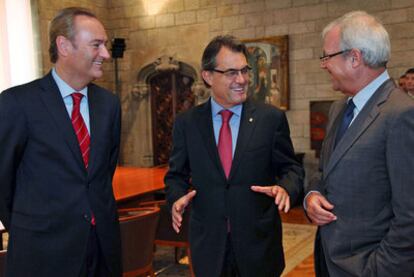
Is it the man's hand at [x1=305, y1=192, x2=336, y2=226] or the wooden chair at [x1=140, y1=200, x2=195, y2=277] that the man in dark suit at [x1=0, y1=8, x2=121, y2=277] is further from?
the wooden chair at [x1=140, y1=200, x2=195, y2=277]

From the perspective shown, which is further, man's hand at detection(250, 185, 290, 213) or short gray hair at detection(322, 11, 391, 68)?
man's hand at detection(250, 185, 290, 213)

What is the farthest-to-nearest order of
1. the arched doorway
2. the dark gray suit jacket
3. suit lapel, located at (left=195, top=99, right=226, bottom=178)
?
1. the arched doorway
2. suit lapel, located at (left=195, top=99, right=226, bottom=178)
3. the dark gray suit jacket

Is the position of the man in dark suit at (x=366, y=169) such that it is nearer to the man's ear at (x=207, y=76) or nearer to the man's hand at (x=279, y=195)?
the man's hand at (x=279, y=195)

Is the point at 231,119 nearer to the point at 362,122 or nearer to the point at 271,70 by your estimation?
the point at 362,122

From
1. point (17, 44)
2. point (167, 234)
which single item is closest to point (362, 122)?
point (167, 234)

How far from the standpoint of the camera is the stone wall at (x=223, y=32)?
7074 mm

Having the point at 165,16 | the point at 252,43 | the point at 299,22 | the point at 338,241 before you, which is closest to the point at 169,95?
the point at 165,16

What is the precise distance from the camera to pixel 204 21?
8.67 m

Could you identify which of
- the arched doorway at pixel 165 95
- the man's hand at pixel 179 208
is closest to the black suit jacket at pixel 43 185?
the man's hand at pixel 179 208

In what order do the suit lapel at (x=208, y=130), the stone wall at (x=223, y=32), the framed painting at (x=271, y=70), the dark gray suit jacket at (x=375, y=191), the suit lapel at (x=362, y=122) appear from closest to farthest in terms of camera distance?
the dark gray suit jacket at (x=375, y=191) → the suit lapel at (x=362, y=122) → the suit lapel at (x=208, y=130) → the stone wall at (x=223, y=32) → the framed painting at (x=271, y=70)

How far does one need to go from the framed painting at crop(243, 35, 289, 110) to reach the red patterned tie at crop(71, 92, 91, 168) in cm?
615

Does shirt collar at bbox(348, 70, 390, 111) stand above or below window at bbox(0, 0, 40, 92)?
below

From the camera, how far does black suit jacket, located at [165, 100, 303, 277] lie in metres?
2.11

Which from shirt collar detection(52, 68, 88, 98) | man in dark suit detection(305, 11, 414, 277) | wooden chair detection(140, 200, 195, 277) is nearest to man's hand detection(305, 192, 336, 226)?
man in dark suit detection(305, 11, 414, 277)
